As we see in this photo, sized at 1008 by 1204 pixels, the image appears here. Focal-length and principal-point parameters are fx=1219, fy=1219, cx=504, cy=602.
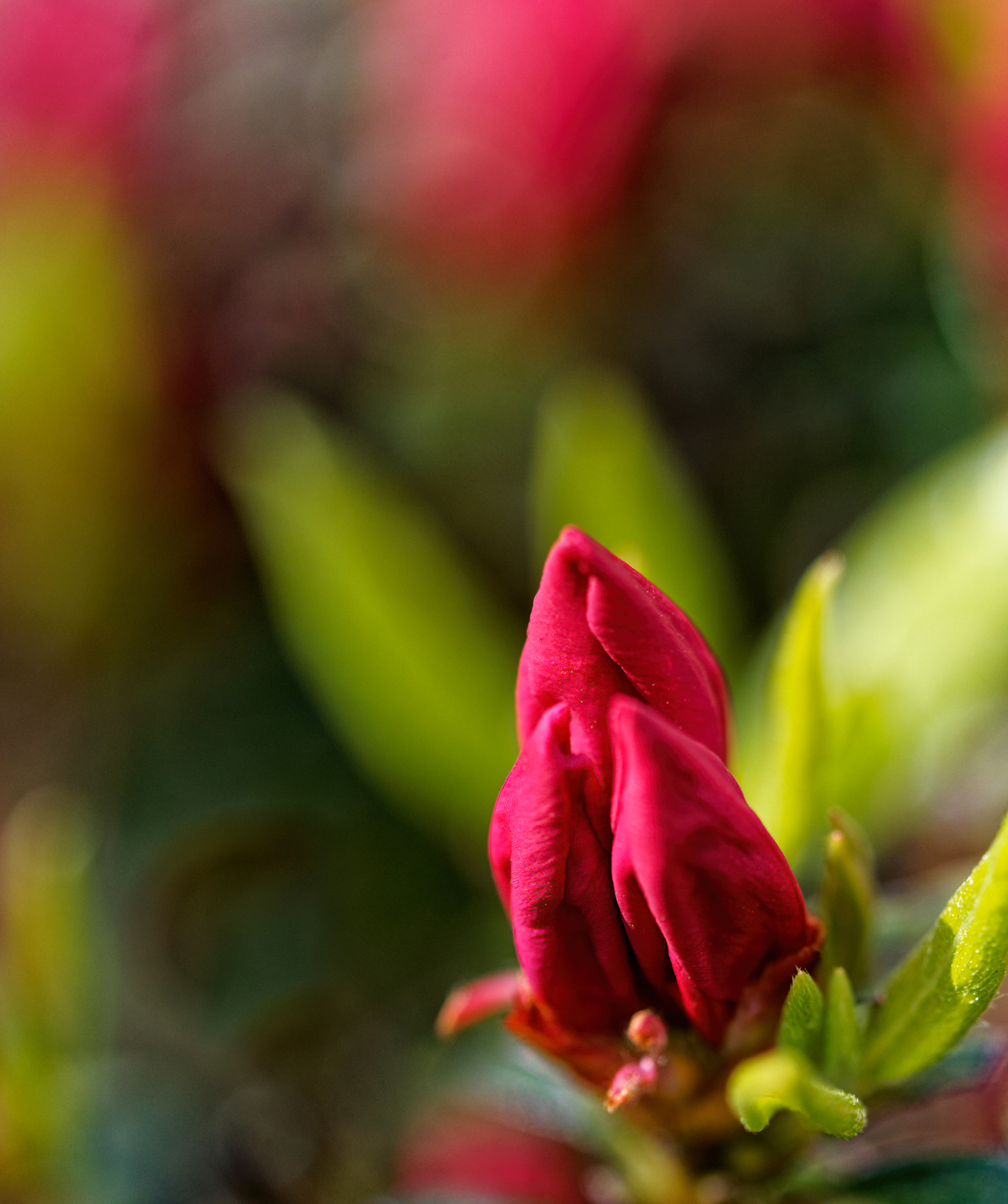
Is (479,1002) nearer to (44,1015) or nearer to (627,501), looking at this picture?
(44,1015)

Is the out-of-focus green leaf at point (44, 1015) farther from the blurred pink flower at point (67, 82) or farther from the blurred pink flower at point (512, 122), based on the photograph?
the blurred pink flower at point (67, 82)

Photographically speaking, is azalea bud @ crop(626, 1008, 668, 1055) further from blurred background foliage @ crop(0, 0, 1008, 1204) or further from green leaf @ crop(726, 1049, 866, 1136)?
blurred background foliage @ crop(0, 0, 1008, 1204)

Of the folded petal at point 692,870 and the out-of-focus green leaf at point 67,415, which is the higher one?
the out-of-focus green leaf at point 67,415

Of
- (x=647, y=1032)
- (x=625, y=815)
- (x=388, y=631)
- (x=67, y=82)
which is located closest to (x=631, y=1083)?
(x=647, y=1032)

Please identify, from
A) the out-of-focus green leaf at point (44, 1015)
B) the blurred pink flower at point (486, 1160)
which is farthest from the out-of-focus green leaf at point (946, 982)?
the out-of-focus green leaf at point (44, 1015)

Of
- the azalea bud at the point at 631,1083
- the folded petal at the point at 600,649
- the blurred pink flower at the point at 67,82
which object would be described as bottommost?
the azalea bud at the point at 631,1083

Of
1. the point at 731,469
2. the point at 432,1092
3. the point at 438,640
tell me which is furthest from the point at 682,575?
the point at 432,1092

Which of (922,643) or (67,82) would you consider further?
(67,82)

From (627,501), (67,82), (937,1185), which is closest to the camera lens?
(937,1185)
